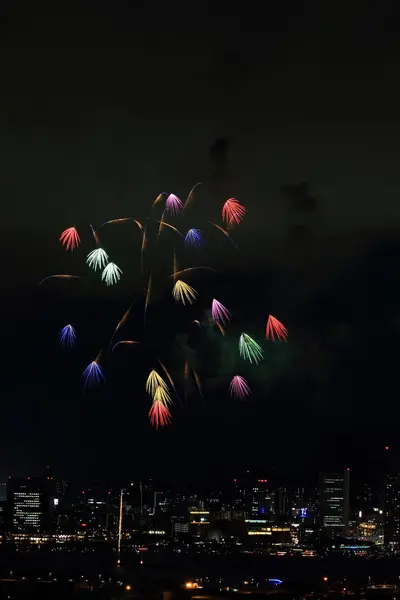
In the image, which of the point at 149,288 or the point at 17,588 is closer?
the point at 149,288

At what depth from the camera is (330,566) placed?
6525 centimetres

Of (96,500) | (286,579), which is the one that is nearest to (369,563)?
(286,579)

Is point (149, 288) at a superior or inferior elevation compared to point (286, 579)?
superior

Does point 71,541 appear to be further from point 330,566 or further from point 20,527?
point 330,566

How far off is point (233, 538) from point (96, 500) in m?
19.8

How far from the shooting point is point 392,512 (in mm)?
94625

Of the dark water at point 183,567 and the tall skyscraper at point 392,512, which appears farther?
the tall skyscraper at point 392,512

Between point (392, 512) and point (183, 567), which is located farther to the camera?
point (392, 512)

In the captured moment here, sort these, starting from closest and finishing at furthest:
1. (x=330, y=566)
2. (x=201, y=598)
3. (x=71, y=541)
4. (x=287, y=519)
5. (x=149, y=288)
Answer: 1. (x=149, y=288)
2. (x=201, y=598)
3. (x=330, y=566)
4. (x=71, y=541)
5. (x=287, y=519)

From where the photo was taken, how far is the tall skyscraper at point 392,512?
9200cm

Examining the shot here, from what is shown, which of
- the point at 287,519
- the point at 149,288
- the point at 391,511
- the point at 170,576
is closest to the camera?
the point at 149,288

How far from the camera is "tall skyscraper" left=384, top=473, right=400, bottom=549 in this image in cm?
9200

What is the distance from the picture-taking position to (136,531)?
3804 inches

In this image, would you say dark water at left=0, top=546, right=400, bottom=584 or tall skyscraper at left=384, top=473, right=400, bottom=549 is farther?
tall skyscraper at left=384, top=473, right=400, bottom=549
